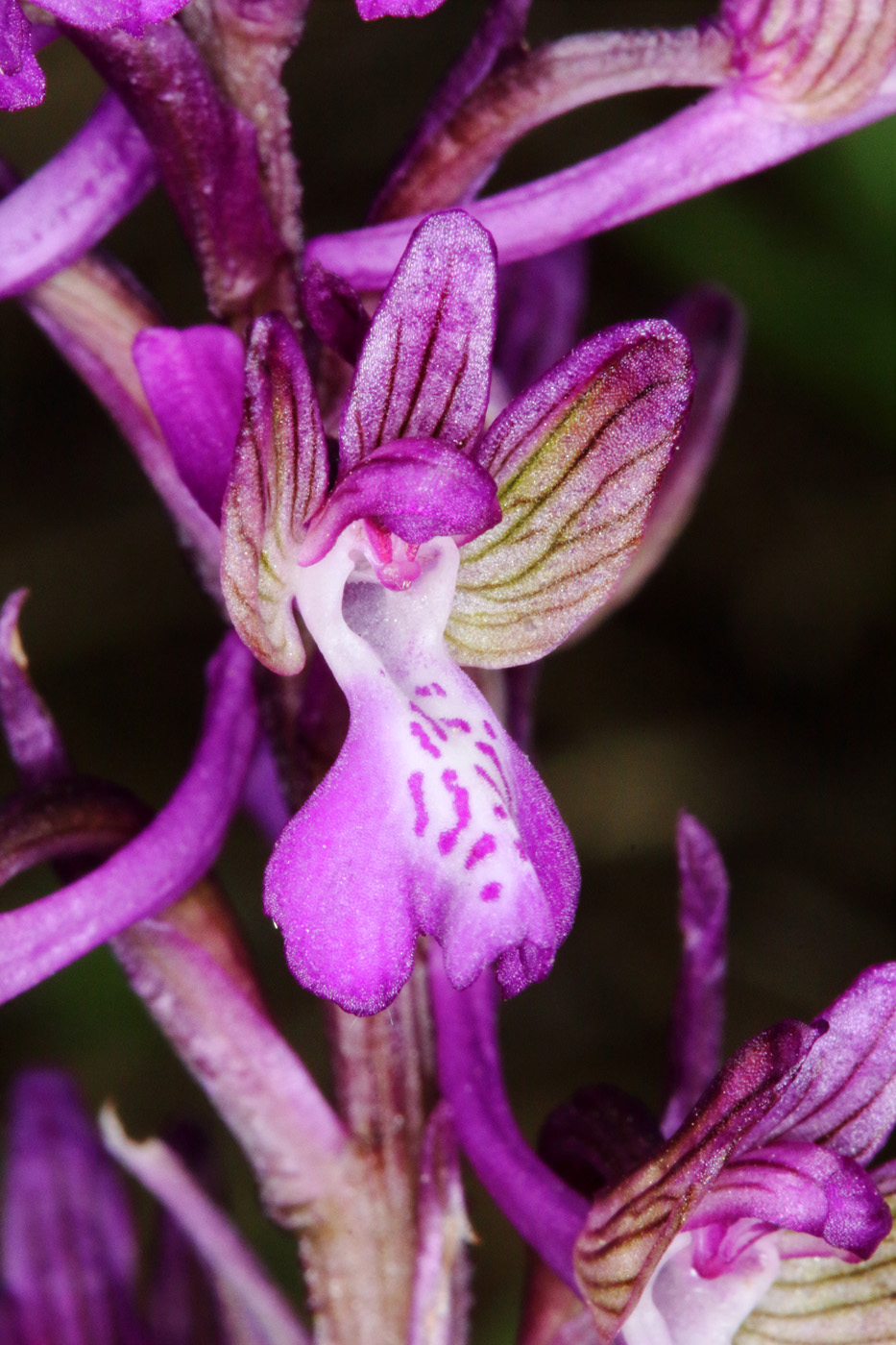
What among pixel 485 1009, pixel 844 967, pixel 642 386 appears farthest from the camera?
pixel 844 967

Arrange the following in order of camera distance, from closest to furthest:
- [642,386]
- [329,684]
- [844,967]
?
[642,386]
[329,684]
[844,967]

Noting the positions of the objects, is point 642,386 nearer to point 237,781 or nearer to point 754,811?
point 237,781

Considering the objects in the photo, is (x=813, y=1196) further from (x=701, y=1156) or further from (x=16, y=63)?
(x=16, y=63)

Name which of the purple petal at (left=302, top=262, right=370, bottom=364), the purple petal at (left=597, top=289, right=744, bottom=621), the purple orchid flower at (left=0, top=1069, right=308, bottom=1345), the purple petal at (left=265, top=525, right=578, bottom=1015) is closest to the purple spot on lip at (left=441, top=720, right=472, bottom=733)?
the purple petal at (left=265, top=525, right=578, bottom=1015)

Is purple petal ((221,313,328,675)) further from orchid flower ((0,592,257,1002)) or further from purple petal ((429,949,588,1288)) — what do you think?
purple petal ((429,949,588,1288))

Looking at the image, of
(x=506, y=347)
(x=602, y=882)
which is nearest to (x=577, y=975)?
(x=602, y=882)
